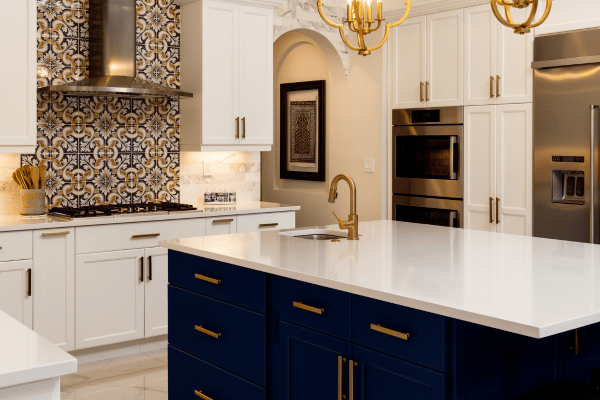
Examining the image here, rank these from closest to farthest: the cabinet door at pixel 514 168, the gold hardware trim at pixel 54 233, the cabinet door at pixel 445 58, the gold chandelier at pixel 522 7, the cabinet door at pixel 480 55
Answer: the gold chandelier at pixel 522 7
the gold hardware trim at pixel 54 233
the cabinet door at pixel 514 168
the cabinet door at pixel 480 55
the cabinet door at pixel 445 58

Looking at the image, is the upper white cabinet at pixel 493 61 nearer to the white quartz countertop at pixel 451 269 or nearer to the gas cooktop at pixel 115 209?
the white quartz countertop at pixel 451 269

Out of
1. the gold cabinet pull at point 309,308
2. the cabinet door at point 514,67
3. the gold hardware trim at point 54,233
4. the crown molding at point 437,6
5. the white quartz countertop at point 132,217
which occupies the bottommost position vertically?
the gold cabinet pull at point 309,308

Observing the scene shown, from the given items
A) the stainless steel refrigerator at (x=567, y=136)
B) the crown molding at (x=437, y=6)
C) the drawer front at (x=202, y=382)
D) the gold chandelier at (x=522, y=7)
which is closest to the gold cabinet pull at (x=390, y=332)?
the drawer front at (x=202, y=382)

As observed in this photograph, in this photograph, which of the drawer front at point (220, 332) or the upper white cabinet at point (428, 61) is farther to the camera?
the upper white cabinet at point (428, 61)

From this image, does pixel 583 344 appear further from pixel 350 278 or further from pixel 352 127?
pixel 352 127

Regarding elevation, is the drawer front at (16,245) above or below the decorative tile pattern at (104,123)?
below

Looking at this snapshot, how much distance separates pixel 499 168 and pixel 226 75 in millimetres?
2105

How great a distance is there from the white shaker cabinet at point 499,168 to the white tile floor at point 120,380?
2.51 m

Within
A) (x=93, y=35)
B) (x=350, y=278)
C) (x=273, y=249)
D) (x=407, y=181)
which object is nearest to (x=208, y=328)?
(x=273, y=249)

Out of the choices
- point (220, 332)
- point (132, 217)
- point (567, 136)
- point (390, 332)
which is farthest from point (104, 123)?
point (390, 332)

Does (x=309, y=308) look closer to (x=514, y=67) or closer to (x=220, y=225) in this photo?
(x=220, y=225)

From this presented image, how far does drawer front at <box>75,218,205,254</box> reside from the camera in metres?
4.10

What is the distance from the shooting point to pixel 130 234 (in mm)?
4273

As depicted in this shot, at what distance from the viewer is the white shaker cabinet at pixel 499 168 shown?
15.0 ft
